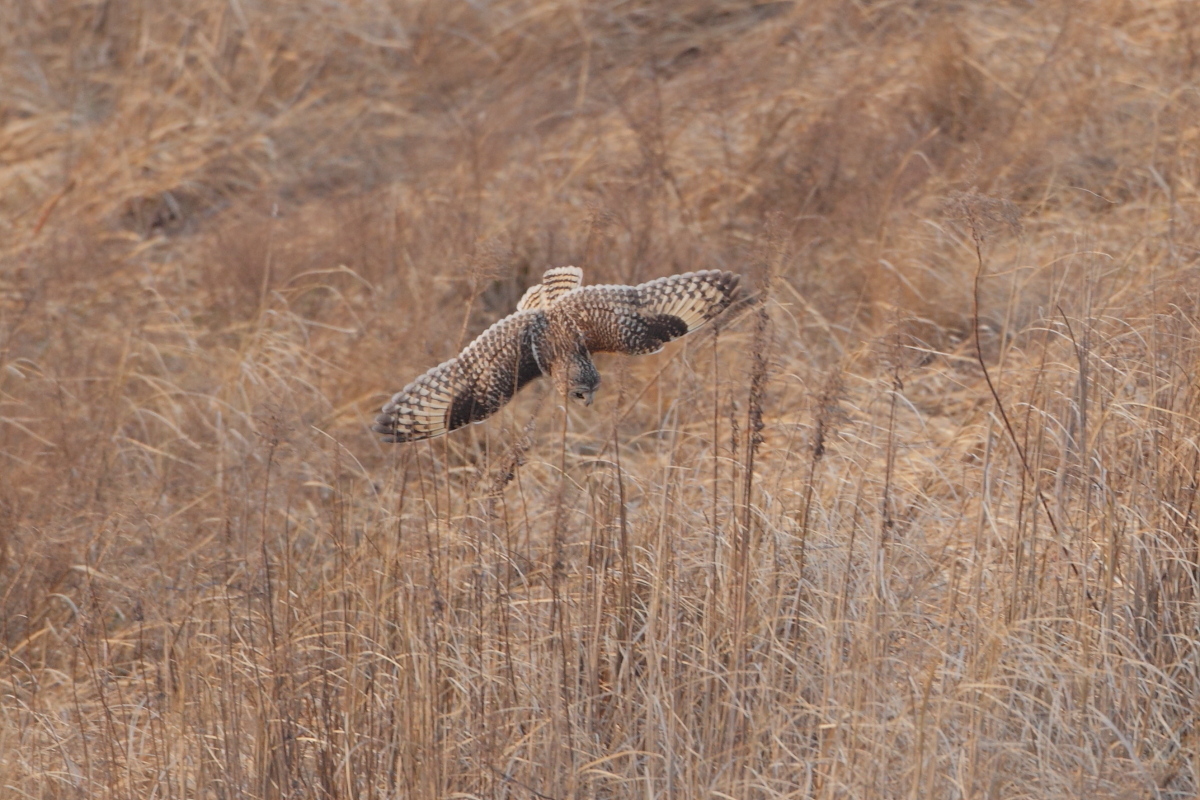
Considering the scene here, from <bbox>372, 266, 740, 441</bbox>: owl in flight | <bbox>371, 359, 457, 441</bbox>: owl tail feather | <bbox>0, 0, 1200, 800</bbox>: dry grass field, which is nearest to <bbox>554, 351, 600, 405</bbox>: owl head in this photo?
<bbox>372, 266, 740, 441</bbox>: owl in flight

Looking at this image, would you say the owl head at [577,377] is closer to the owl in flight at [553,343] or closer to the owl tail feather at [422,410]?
the owl in flight at [553,343]

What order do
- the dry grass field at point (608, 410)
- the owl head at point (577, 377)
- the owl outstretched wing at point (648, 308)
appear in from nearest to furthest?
1. the owl head at point (577, 377)
2. the dry grass field at point (608, 410)
3. the owl outstretched wing at point (648, 308)

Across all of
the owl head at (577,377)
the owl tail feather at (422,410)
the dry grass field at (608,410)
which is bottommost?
the dry grass field at (608,410)

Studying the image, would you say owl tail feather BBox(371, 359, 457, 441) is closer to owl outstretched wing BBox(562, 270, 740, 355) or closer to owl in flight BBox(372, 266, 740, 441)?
owl in flight BBox(372, 266, 740, 441)

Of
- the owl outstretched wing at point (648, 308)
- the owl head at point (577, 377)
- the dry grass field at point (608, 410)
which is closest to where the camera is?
the owl head at point (577, 377)

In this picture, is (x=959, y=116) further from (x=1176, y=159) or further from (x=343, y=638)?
(x=343, y=638)

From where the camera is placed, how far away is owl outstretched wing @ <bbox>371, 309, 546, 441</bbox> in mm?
2559

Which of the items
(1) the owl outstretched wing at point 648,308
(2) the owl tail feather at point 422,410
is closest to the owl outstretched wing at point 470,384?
(2) the owl tail feather at point 422,410

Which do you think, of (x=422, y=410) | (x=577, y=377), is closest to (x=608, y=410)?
(x=422, y=410)

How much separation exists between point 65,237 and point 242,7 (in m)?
2.52

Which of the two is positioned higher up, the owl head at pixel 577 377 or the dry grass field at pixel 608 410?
the owl head at pixel 577 377

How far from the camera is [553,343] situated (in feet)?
8.27

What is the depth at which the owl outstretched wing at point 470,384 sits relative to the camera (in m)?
2.56

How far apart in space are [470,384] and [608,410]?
1702 mm
